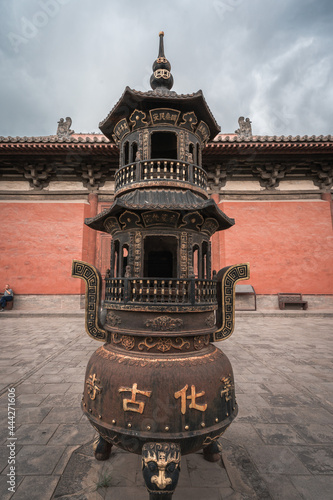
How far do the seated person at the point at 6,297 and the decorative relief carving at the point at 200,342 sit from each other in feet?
34.9

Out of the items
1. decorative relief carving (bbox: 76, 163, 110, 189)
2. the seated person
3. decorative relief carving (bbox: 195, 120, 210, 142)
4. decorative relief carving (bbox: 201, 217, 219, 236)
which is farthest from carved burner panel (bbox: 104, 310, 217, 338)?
the seated person

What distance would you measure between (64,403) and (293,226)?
10715mm

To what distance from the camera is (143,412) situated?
212cm

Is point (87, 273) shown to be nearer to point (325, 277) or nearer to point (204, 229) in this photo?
point (204, 229)

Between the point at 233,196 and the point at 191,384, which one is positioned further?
A: the point at 233,196

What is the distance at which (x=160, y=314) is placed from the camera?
93.7 inches

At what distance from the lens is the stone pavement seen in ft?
7.42

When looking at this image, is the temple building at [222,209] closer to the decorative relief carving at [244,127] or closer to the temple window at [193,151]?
the decorative relief carving at [244,127]

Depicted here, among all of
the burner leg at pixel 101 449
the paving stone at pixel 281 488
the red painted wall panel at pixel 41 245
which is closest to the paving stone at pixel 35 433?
the burner leg at pixel 101 449

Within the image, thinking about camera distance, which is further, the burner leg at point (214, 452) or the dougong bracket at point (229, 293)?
the dougong bracket at point (229, 293)

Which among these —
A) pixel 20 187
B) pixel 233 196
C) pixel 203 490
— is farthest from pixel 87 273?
pixel 20 187

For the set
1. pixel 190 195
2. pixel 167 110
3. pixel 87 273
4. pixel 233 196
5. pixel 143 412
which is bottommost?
pixel 143 412

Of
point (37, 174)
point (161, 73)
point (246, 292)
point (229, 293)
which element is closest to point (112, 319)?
point (229, 293)

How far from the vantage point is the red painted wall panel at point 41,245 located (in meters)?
11.0
